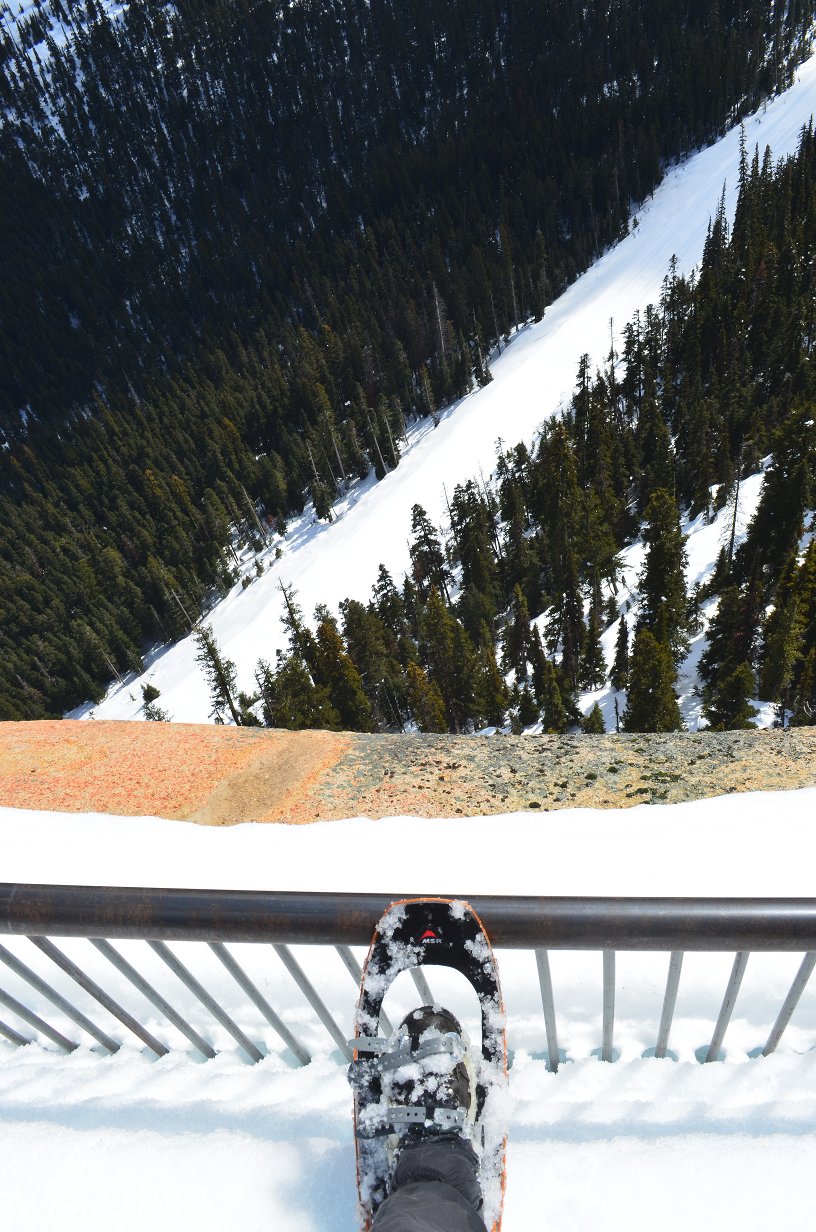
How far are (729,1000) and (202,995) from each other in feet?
6.99

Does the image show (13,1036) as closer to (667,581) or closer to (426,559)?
(667,581)

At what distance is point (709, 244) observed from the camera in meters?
90.7

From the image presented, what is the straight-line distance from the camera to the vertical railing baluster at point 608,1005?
2.30 metres

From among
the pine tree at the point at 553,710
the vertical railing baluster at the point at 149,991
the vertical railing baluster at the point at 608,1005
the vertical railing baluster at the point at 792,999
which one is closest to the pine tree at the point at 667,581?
the pine tree at the point at 553,710

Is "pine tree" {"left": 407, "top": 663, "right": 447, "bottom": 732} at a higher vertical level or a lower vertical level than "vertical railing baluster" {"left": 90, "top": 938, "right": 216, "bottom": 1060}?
lower

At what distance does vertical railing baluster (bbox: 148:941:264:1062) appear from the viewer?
7.73ft

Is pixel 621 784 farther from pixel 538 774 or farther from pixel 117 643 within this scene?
pixel 117 643

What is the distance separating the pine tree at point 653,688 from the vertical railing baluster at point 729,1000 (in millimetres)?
30176

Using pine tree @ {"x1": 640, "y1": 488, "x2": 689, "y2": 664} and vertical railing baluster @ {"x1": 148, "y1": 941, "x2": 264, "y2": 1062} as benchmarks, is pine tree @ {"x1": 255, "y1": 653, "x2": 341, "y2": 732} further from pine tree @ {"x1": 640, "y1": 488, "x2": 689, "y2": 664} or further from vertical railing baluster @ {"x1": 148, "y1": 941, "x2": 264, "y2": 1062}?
vertical railing baluster @ {"x1": 148, "y1": 941, "x2": 264, "y2": 1062}

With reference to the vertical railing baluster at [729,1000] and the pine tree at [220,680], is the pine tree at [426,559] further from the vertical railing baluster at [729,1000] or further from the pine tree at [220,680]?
the vertical railing baluster at [729,1000]

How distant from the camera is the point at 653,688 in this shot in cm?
3167

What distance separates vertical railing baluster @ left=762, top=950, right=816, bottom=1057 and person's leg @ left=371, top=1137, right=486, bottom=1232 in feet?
4.39

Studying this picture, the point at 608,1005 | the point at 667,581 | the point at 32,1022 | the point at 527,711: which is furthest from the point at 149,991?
the point at 667,581

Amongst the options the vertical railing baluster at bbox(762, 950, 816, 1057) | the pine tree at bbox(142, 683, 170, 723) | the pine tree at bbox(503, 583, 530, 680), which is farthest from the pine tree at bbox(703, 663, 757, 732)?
the pine tree at bbox(142, 683, 170, 723)
